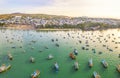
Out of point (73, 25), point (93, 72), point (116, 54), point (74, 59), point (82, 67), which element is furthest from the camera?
point (73, 25)

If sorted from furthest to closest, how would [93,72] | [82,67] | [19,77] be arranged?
[82,67], [93,72], [19,77]

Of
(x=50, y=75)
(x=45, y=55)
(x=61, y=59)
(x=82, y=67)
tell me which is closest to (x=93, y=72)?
(x=82, y=67)

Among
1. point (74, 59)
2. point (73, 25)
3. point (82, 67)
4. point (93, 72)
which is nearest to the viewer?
point (93, 72)

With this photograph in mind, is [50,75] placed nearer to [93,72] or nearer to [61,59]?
[93,72]

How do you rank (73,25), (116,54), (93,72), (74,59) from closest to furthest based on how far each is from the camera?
(93,72) < (74,59) < (116,54) < (73,25)

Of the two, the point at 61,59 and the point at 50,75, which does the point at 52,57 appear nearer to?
the point at 61,59

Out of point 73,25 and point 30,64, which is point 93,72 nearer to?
point 30,64

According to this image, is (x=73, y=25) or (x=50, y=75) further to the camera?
(x=73, y=25)

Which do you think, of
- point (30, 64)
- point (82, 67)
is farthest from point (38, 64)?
point (82, 67)

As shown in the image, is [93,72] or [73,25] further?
[73,25]
